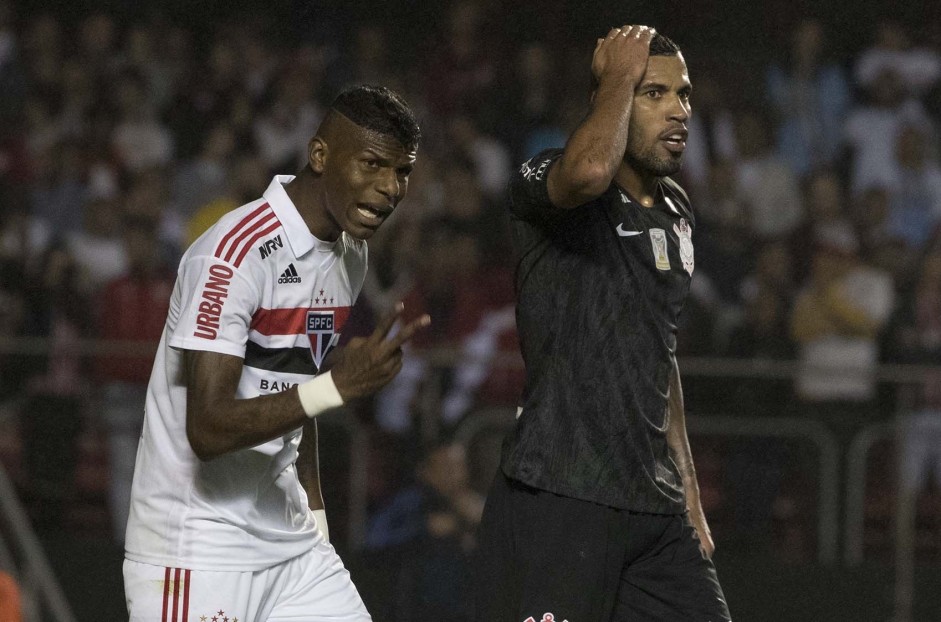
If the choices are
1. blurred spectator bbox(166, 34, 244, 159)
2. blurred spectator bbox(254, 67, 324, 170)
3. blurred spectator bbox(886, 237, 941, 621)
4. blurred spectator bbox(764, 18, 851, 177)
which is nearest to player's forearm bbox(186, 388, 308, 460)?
blurred spectator bbox(886, 237, 941, 621)

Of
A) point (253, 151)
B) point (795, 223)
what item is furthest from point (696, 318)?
point (253, 151)

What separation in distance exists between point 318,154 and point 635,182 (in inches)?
35.8

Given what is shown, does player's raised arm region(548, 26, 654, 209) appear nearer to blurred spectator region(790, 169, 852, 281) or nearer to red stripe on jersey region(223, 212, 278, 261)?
red stripe on jersey region(223, 212, 278, 261)

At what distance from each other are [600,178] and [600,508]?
36.0 inches

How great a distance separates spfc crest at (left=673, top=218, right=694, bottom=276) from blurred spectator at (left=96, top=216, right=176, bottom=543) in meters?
4.55

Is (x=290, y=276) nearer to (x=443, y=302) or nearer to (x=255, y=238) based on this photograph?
(x=255, y=238)

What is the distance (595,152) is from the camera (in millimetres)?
3660

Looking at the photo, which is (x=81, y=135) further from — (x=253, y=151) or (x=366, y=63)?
(x=366, y=63)

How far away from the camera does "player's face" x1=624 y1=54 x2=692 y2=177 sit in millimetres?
3965

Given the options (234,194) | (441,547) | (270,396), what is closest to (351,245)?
(270,396)

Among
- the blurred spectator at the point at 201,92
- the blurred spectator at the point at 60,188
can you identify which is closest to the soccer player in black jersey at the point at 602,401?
the blurred spectator at the point at 60,188

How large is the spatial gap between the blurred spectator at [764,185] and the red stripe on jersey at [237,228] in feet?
21.3

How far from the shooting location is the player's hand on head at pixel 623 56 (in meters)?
3.83

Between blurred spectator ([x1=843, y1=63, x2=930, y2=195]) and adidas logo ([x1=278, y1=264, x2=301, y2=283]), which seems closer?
adidas logo ([x1=278, y1=264, x2=301, y2=283])
